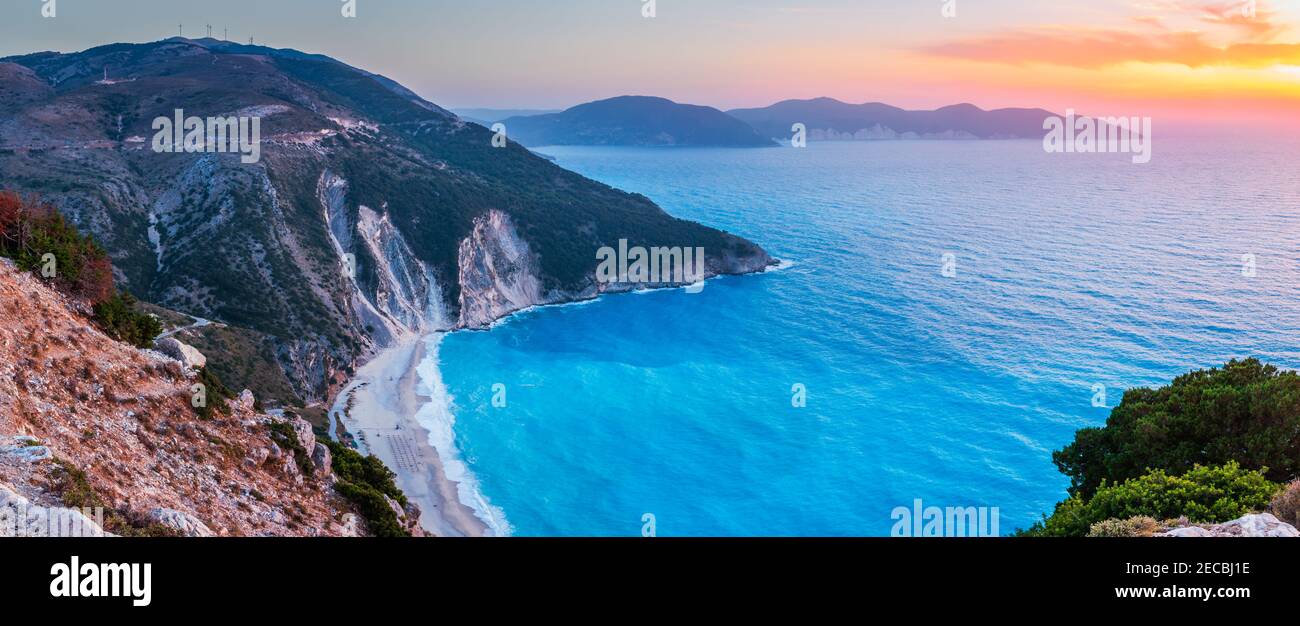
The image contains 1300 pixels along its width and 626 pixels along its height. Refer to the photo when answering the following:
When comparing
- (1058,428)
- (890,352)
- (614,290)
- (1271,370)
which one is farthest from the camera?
(614,290)

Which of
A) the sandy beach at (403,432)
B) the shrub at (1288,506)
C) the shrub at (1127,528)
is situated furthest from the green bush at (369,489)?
the shrub at (1288,506)

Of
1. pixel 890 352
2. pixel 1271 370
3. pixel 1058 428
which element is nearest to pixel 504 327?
pixel 890 352

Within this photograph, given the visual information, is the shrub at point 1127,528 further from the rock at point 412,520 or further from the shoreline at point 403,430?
the shoreline at point 403,430

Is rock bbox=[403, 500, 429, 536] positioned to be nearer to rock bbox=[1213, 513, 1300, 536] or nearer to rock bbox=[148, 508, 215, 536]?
rock bbox=[148, 508, 215, 536]

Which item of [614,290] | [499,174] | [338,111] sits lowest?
[614,290]
